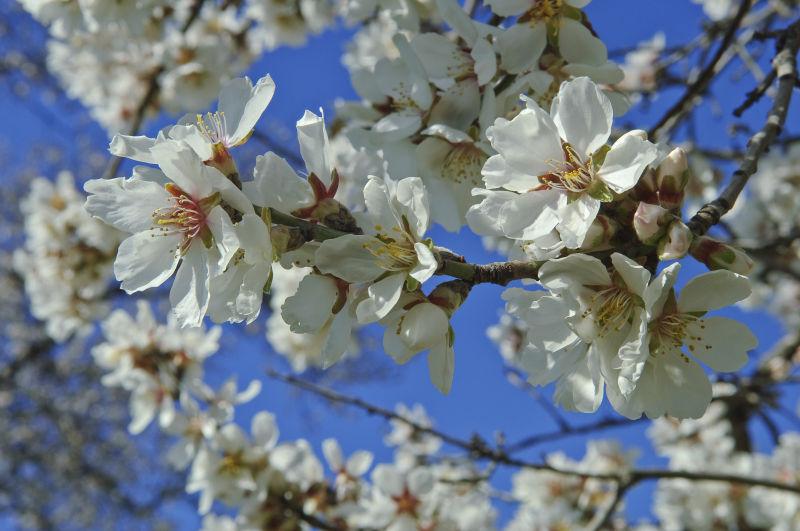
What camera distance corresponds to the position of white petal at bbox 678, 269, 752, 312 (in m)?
0.95

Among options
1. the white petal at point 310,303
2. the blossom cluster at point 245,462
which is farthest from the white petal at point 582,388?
the blossom cluster at point 245,462

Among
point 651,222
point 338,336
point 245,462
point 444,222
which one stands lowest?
point 245,462

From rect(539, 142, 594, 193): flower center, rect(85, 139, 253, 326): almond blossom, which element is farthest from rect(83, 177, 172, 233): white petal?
rect(539, 142, 594, 193): flower center

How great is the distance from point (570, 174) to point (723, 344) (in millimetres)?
359

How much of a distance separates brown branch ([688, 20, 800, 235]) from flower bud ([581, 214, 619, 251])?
0.38 ft

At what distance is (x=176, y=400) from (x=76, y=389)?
8.53 m

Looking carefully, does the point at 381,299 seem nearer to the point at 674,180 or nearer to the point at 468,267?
the point at 468,267

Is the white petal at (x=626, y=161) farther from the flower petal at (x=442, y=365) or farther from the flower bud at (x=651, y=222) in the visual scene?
the flower petal at (x=442, y=365)

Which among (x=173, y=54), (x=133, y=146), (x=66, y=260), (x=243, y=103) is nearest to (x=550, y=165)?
(x=243, y=103)

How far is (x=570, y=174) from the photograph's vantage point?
3.41 ft

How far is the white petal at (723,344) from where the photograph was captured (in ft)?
3.53

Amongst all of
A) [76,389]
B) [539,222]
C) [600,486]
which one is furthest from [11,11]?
[539,222]

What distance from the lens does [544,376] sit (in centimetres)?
109

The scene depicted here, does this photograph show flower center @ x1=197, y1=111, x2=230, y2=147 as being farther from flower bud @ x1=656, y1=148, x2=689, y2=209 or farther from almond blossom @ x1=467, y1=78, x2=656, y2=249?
flower bud @ x1=656, y1=148, x2=689, y2=209
